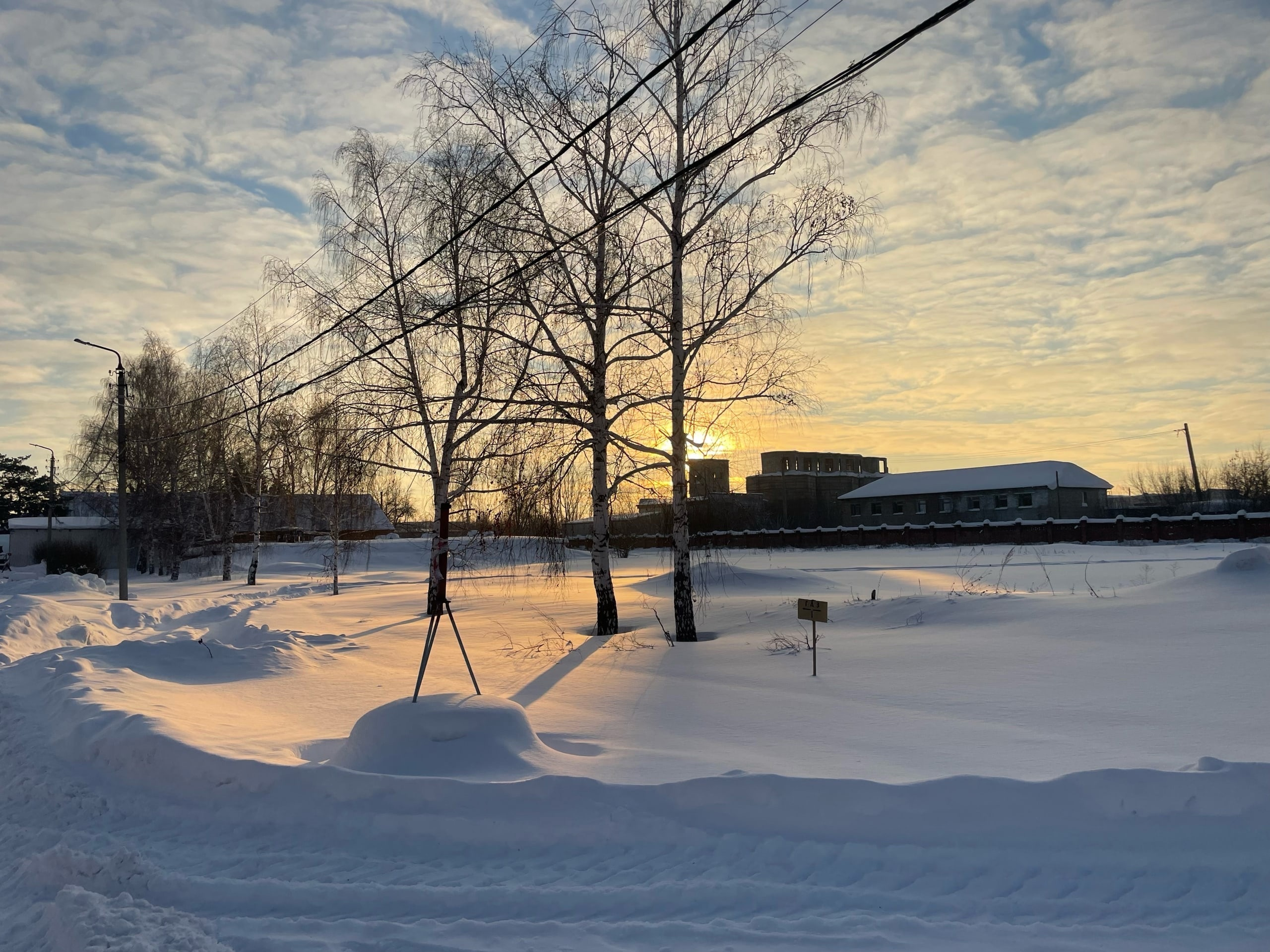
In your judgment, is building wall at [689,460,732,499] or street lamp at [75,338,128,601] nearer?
building wall at [689,460,732,499]

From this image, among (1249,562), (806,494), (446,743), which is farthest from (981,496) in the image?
(446,743)

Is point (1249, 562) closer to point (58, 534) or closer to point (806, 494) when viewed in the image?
point (58, 534)

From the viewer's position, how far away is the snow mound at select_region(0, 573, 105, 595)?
Result: 25.1 m

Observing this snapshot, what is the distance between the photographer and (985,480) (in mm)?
57469

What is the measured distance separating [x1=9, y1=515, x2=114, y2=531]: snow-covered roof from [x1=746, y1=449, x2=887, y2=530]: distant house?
133 ft

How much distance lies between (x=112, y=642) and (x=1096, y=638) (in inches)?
665

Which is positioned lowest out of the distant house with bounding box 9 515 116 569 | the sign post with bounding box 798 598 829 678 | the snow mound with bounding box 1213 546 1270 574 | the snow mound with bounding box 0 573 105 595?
the snow mound with bounding box 0 573 105 595

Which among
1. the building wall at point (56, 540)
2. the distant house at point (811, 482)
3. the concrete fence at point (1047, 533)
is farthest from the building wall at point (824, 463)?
the building wall at point (56, 540)

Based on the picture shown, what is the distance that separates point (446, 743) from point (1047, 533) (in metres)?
39.4

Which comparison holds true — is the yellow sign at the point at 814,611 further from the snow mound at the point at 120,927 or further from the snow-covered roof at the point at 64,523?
the snow-covered roof at the point at 64,523

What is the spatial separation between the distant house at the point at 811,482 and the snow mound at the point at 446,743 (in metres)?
52.2

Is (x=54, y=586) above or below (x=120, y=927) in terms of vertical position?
above

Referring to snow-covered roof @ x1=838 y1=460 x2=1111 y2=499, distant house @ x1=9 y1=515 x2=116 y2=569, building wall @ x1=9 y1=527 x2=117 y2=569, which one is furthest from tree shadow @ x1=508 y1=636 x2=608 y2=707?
snow-covered roof @ x1=838 y1=460 x2=1111 y2=499

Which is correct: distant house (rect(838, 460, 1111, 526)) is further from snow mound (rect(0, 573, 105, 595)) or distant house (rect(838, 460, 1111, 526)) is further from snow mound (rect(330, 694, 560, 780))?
snow mound (rect(330, 694, 560, 780))
